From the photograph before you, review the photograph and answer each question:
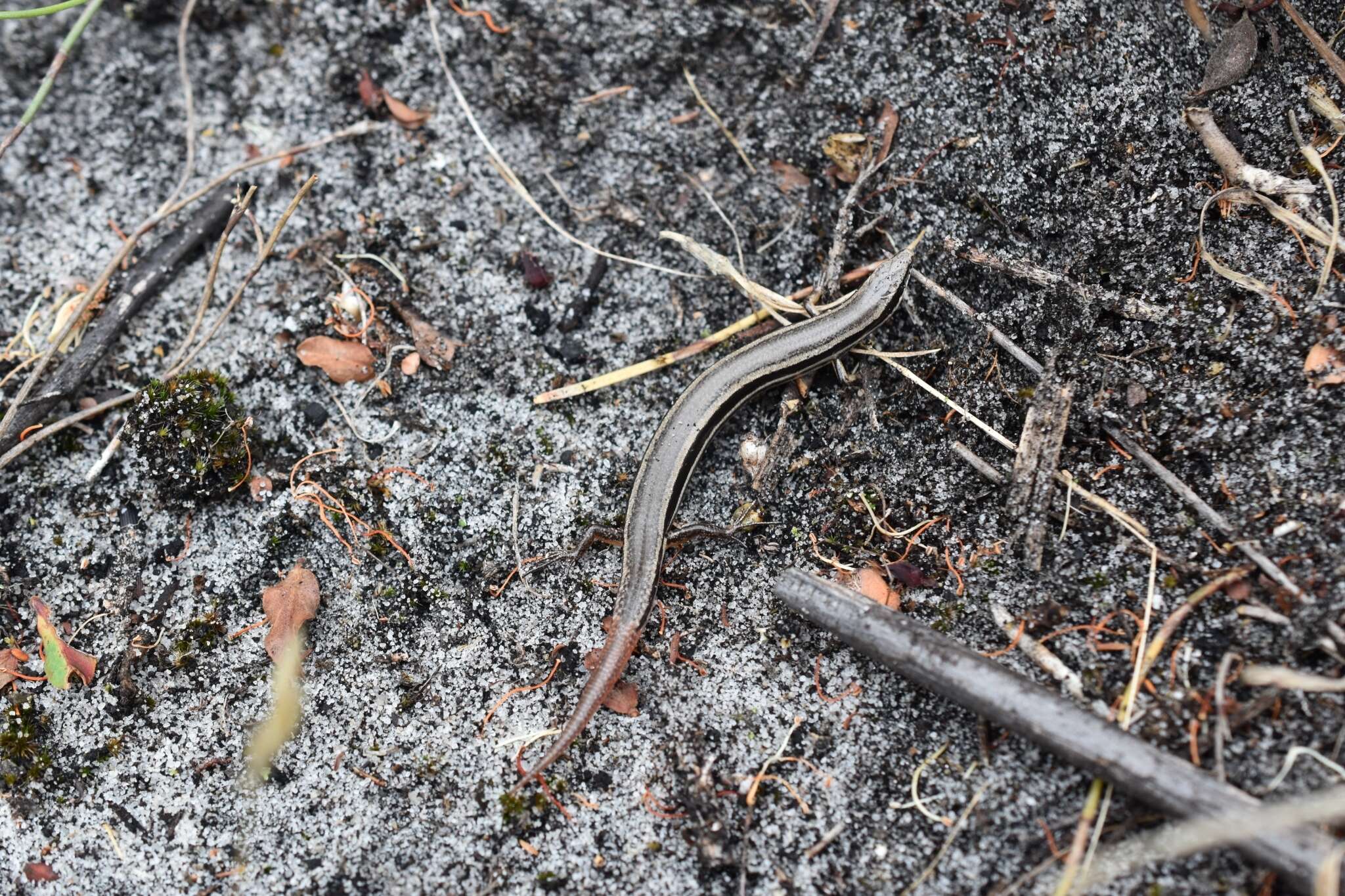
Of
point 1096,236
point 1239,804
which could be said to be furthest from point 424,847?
point 1096,236

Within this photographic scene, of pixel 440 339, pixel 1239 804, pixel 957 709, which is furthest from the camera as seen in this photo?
pixel 440 339

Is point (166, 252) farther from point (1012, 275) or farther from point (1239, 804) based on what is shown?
point (1239, 804)

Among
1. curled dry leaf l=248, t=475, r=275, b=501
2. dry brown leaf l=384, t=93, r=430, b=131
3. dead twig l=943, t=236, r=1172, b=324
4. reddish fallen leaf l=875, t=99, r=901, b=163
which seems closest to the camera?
dead twig l=943, t=236, r=1172, b=324

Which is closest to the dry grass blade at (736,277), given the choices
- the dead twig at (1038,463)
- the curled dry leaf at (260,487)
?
the dead twig at (1038,463)

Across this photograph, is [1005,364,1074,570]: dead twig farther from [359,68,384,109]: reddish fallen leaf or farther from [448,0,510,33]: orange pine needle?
[359,68,384,109]: reddish fallen leaf

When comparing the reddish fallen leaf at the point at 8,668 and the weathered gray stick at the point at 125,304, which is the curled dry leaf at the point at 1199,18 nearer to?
the weathered gray stick at the point at 125,304

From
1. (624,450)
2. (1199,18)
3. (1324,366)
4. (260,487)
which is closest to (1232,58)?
(1199,18)

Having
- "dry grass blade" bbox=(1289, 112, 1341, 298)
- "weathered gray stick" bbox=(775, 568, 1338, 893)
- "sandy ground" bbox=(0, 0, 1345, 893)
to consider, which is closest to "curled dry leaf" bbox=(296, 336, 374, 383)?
"sandy ground" bbox=(0, 0, 1345, 893)
